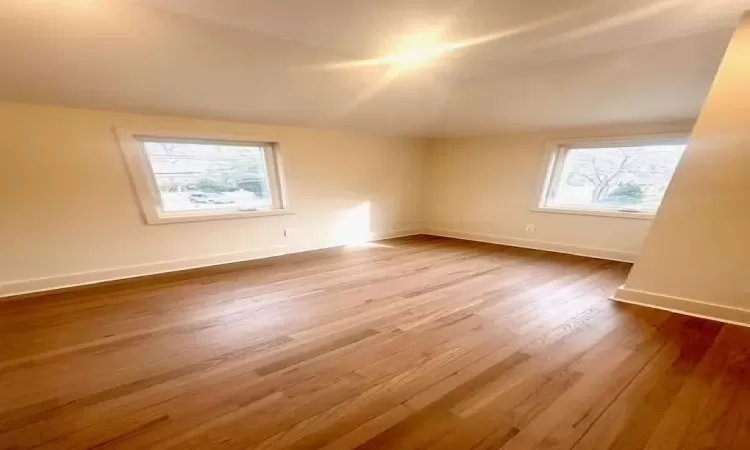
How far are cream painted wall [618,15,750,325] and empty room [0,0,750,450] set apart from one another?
0.04 ft

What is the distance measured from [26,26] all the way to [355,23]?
1.86m

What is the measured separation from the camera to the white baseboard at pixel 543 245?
13.7 feet

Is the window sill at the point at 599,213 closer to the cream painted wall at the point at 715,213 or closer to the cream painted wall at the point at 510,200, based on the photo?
the cream painted wall at the point at 510,200

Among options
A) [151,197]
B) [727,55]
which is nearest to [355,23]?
[727,55]

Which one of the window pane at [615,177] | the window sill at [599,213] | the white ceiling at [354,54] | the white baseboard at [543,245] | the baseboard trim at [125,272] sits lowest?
the white baseboard at [543,245]

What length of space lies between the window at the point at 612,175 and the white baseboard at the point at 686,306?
1.74m

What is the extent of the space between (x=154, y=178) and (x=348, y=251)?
2388 mm

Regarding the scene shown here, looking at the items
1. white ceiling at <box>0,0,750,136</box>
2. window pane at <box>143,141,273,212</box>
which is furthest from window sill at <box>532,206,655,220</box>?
window pane at <box>143,141,273,212</box>

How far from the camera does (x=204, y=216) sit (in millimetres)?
3717

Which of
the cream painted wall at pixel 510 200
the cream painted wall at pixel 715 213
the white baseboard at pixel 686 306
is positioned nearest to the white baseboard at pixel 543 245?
the cream painted wall at pixel 510 200

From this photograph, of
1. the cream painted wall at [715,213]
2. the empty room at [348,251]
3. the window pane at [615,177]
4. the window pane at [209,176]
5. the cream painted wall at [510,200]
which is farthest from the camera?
the cream painted wall at [510,200]

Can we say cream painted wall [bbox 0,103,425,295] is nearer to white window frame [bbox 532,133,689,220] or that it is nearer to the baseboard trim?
the baseboard trim

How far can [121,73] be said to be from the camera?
2.45 meters

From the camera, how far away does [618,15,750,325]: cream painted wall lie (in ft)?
7.10
